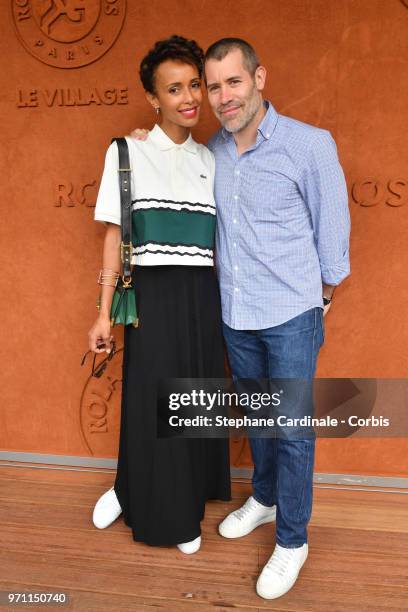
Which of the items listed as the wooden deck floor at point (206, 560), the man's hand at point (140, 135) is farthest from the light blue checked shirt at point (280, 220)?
the wooden deck floor at point (206, 560)

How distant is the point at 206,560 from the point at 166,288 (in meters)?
1.03

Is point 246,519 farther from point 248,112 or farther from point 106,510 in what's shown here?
point 248,112

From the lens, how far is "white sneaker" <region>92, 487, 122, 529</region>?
2.03m

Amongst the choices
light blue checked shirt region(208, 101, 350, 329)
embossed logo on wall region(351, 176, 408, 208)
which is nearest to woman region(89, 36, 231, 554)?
light blue checked shirt region(208, 101, 350, 329)

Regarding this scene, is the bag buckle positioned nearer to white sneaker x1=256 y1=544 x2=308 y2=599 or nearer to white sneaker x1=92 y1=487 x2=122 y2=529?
white sneaker x1=92 y1=487 x2=122 y2=529

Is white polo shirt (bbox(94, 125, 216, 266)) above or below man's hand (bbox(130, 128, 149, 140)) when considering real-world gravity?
below

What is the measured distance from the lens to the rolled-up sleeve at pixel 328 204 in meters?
1.59

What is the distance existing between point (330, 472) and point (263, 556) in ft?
1.93

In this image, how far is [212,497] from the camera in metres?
2.14

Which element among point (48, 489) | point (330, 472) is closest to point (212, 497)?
point (330, 472)

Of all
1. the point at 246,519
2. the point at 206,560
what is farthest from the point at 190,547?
the point at 246,519

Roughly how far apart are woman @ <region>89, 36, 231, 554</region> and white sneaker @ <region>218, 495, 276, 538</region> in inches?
5.2

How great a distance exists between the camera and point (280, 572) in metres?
1.69

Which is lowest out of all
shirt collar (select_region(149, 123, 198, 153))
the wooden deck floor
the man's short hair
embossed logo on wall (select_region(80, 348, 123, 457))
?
the wooden deck floor
